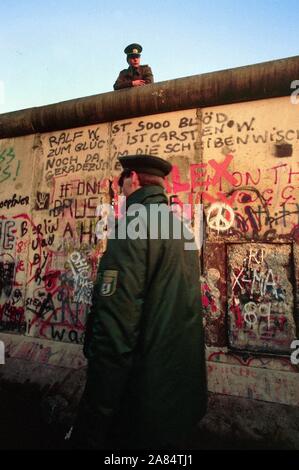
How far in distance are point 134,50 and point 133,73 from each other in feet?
1.48

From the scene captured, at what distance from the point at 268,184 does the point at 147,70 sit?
2965 mm

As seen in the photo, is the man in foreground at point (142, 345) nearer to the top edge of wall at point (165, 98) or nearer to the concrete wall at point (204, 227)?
the concrete wall at point (204, 227)

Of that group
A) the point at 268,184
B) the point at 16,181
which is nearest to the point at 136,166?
the point at 268,184

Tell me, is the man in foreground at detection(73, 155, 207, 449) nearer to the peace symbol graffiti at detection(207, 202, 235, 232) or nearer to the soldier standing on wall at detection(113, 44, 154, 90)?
the peace symbol graffiti at detection(207, 202, 235, 232)

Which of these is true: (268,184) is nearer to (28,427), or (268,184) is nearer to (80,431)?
(80,431)

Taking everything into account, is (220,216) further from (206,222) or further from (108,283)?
(108,283)

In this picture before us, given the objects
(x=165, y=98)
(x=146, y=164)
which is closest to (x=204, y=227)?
(x=165, y=98)

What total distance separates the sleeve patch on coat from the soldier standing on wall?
435 centimetres

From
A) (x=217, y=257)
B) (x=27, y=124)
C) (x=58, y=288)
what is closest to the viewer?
(x=217, y=257)

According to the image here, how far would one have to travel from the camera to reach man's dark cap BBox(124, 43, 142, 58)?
17.3 feet

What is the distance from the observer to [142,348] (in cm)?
167

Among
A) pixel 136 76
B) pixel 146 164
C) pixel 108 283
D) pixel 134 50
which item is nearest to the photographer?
pixel 108 283

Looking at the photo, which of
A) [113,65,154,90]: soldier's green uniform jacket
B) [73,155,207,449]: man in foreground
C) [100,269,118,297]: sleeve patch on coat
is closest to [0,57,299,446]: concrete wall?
[113,65,154,90]: soldier's green uniform jacket
